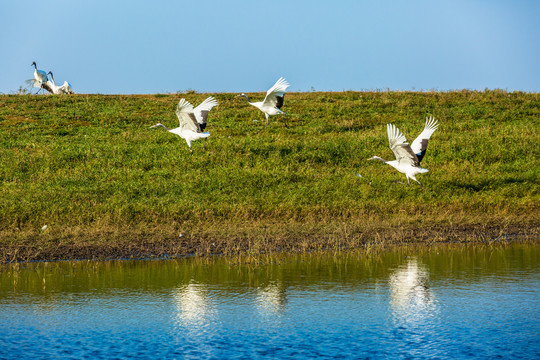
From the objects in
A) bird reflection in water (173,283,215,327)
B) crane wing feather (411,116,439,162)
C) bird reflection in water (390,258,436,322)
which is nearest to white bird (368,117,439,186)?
crane wing feather (411,116,439,162)

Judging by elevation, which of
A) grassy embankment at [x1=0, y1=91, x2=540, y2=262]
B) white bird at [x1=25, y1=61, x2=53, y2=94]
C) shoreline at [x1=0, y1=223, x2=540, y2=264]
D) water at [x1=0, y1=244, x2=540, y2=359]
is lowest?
water at [x1=0, y1=244, x2=540, y2=359]

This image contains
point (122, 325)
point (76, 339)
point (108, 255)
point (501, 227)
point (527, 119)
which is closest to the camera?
point (76, 339)

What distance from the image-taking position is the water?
761cm

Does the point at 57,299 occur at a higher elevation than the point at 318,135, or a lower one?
lower

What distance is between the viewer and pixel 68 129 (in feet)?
90.6

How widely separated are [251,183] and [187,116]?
9.50ft

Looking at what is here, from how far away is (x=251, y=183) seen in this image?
756 inches

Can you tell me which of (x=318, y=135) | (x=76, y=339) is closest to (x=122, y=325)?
(x=76, y=339)

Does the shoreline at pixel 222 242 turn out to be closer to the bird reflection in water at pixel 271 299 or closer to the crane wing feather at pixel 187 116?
the bird reflection in water at pixel 271 299

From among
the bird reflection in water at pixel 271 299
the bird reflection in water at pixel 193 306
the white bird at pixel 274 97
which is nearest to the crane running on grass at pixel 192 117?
the white bird at pixel 274 97

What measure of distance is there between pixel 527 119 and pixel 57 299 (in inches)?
1029

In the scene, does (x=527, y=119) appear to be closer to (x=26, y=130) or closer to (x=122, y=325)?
(x=26, y=130)

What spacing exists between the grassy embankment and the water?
175 cm

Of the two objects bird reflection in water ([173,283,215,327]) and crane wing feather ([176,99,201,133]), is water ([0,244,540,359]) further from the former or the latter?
crane wing feather ([176,99,201,133])
